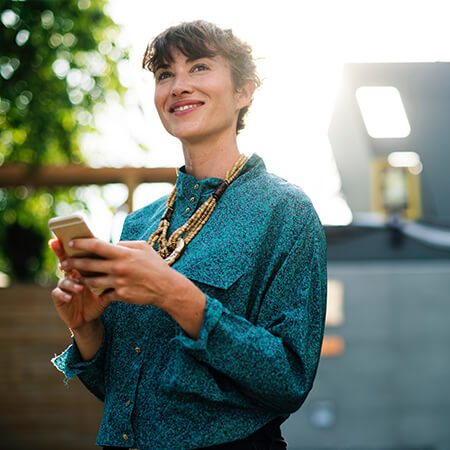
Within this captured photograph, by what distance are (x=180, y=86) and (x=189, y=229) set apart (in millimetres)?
309

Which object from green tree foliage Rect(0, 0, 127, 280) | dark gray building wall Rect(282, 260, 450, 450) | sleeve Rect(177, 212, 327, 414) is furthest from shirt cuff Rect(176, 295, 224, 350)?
dark gray building wall Rect(282, 260, 450, 450)

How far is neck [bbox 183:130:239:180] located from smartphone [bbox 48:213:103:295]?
42cm

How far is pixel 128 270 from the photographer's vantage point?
960 millimetres

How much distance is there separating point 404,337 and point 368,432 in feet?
2.92

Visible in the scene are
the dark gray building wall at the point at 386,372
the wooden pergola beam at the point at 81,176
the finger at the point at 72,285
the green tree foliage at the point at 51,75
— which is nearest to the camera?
the finger at the point at 72,285

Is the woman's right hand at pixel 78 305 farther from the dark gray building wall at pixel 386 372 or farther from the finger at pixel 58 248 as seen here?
the dark gray building wall at pixel 386 372

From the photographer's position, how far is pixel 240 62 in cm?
135

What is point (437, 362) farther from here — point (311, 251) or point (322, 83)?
point (311, 251)

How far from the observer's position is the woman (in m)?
1.02

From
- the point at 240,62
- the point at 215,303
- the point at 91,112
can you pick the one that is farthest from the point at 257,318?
the point at 91,112

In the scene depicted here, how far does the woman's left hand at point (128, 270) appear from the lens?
37.7 inches

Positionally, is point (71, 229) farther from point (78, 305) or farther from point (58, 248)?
point (78, 305)

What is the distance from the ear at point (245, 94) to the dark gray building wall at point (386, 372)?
13.6 ft

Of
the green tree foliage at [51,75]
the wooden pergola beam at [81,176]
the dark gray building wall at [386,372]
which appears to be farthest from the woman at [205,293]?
the dark gray building wall at [386,372]
